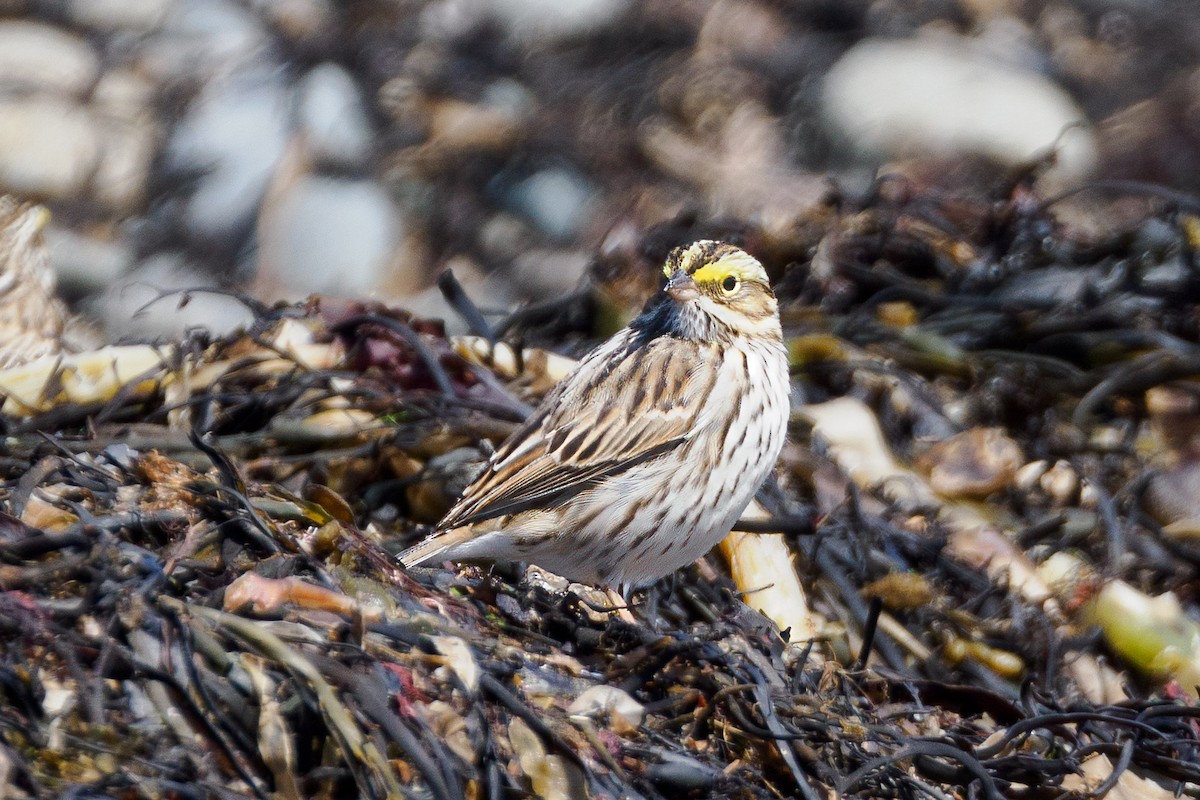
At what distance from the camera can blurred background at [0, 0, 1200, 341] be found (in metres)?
6.56

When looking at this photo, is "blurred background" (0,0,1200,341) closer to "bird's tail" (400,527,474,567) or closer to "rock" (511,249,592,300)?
"rock" (511,249,592,300)

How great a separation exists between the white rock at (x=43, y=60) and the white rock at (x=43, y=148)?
14 centimetres

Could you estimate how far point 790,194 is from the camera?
6219 millimetres

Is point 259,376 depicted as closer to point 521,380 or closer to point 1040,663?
point 521,380

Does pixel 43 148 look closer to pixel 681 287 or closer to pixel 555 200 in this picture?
pixel 555 200

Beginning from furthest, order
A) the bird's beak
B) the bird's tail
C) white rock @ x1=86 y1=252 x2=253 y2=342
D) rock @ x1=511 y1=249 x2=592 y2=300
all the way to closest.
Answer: rock @ x1=511 y1=249 x2=592 y2=300 → white rock @ x1=86 y1=252 x2=253 y2=342 → the bird's beak → the bird's tail

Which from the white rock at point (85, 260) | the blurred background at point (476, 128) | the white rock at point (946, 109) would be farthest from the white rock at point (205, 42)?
the white rock at point (946, 109)

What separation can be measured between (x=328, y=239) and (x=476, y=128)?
0.90 metres

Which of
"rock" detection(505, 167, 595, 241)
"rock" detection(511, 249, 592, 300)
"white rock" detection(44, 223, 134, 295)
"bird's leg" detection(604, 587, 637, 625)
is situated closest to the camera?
"bird's leg" detection(604, 587, 637, 625)

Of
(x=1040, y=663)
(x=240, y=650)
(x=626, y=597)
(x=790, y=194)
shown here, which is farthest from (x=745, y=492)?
(x=790, y=194)

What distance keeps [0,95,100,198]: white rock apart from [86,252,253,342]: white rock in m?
0.65

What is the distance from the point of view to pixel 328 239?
21.6 ft

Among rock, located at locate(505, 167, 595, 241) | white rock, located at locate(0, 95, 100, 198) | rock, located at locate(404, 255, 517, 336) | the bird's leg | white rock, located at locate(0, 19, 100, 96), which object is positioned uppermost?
white rock, located at locate(0, 19, 100, 96)

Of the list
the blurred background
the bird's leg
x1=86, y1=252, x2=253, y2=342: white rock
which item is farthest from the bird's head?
x1=86, y1=252, x2=253, y2=342: white rock
